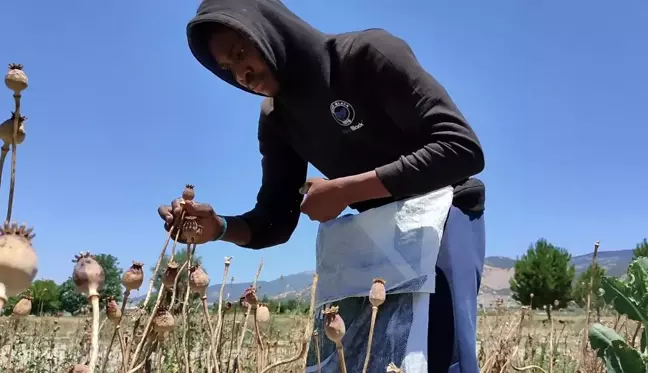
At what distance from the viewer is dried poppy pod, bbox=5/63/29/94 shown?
490 mm

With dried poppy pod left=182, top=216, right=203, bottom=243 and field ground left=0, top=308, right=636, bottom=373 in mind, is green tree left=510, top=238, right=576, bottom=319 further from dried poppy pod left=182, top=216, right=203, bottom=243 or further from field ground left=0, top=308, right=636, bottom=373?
dried poppy pod left=182, top=216, right=203, bottom=243

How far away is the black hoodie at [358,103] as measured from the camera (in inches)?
41.9

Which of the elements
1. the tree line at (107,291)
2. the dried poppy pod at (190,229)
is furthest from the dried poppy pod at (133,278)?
the dried poppy pod at (190,229)

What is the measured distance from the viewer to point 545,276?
2922cm

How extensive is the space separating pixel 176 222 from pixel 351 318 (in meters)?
0.44

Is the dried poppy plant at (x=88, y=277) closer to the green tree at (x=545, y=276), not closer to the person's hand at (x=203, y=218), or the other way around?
the person's hand at (x=203, y=218)

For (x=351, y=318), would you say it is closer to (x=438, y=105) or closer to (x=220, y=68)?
(x=438, y=105)

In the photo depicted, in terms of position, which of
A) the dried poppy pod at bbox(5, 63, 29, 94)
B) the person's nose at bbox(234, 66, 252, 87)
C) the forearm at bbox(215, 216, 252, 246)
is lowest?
the dried poppy pod at bbox(5, 63, 29, 94)

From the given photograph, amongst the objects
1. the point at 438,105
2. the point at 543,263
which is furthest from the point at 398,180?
the point at 543,263

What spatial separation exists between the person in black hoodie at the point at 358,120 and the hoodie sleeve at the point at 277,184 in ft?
0.43

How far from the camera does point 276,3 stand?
4.04ft

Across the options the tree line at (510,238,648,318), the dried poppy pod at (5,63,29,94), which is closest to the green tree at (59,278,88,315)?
the dried poppy pod at (5,63,29,94)

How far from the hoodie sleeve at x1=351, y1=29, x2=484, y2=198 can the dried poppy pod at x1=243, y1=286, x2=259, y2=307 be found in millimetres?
301

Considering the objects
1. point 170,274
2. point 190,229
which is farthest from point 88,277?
point 190,229
